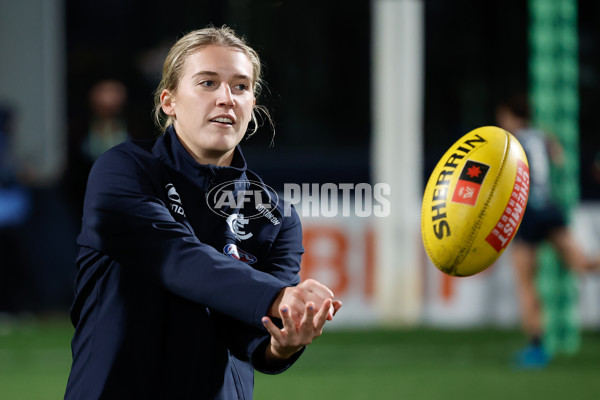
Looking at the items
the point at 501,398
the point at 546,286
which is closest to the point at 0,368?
the point at 501,398

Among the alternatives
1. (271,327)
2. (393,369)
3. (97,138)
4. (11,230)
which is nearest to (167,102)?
(271,327)

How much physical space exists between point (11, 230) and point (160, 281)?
26.3ft

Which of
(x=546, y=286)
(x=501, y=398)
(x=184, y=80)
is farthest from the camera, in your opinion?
(x=546, y=286)

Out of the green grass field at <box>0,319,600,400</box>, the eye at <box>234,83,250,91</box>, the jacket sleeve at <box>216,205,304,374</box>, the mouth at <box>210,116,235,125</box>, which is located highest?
the eye at <box>234,83,250,91</box>

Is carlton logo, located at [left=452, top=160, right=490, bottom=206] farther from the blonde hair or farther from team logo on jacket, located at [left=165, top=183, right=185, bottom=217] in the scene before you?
team logo on jacket, located at [left=165, top=183, right=185, bottom=217]

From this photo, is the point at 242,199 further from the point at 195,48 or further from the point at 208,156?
the point at 195,48

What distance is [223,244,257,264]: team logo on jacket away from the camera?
2.42 meters

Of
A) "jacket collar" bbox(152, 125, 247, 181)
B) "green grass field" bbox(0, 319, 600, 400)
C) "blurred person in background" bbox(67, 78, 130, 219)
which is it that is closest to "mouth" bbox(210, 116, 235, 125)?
"jacket collar" bbox(152, 125, 247, 181)

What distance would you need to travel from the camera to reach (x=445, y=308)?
920 cm

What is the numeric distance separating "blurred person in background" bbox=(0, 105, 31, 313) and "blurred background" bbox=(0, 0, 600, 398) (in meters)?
0.02

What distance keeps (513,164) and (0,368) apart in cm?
549

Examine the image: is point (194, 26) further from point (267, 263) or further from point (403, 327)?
point (267, 263)

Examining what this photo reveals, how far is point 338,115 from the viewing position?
1232cm

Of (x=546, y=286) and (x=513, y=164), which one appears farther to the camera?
(x=546, y=286)
